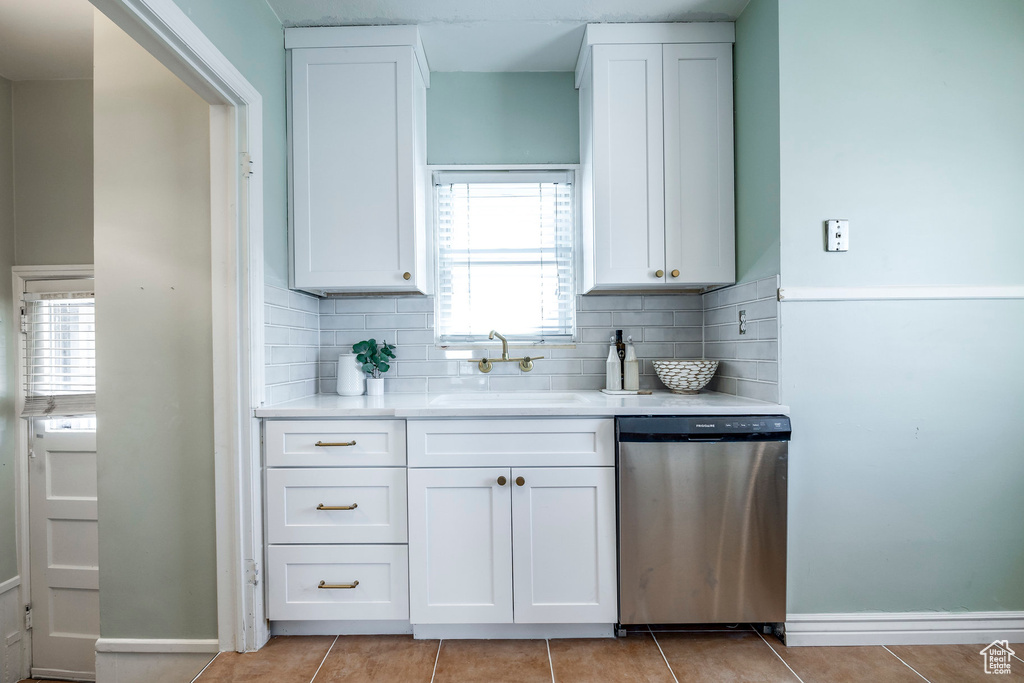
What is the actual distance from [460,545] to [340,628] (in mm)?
603

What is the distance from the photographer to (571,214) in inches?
101

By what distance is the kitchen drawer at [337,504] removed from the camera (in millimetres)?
Answer: 1877

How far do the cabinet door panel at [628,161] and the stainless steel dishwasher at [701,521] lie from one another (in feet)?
2.41

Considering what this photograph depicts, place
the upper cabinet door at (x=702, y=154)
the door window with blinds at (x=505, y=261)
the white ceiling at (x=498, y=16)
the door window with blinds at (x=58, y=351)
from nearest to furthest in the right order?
the white ceiling at (x=498, y=16), the upper cabinet door at (x=702, y=154), the door window with blinds at (x=505, y=261), the door window with blinds at (x=58, y=351)

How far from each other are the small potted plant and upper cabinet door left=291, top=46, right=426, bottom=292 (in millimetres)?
404

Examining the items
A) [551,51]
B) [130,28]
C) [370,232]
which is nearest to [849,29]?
[551,51]

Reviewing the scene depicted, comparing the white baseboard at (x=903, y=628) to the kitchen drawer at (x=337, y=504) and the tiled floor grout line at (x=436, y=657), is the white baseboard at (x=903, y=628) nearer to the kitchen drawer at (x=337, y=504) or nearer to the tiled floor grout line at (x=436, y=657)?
the tiled floor grout line at (x=436, y=657)

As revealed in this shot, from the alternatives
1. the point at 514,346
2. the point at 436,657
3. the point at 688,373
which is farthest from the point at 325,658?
the point at 688,373

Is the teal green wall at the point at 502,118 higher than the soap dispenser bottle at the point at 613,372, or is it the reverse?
the teal green wall at the point at 502,118

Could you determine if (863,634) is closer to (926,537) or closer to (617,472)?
(926,537)

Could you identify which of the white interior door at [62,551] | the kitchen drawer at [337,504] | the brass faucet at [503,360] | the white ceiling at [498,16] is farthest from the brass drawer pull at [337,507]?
the white ceiling at [498,16]

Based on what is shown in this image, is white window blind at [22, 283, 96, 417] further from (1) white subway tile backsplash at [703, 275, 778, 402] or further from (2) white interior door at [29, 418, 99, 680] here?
(1) white subway tile backsplash at [703, 275, 778, 402]

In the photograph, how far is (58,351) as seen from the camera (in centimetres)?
269

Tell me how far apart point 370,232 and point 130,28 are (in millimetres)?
986
